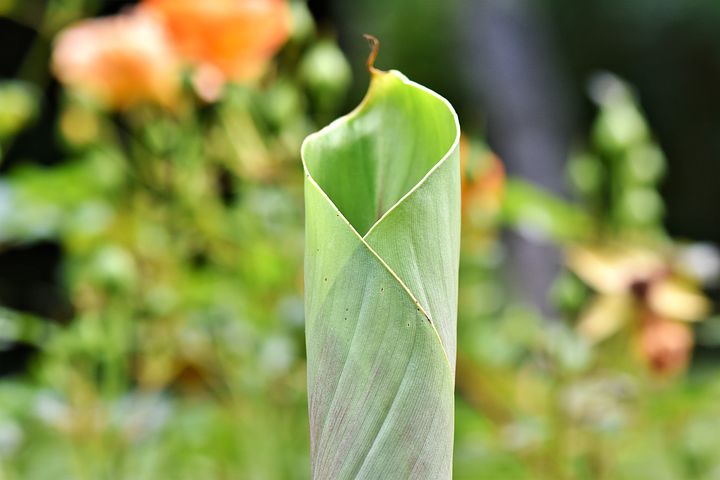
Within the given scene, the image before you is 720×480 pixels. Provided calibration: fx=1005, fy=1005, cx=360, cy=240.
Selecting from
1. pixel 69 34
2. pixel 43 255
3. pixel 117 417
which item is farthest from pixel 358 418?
pixel 43 255

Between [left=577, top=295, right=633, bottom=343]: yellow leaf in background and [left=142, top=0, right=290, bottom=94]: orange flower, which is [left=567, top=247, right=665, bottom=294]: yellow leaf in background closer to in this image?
[left=577, top=295, right=633, bottom=343]: yellow leaf in background

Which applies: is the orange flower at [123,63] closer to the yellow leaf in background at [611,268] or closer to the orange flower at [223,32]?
the orange flower at [223,32]

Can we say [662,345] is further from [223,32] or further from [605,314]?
[223,32]

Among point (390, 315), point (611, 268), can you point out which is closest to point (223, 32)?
point (611, 268)

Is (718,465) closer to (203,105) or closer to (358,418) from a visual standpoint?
(203,105)

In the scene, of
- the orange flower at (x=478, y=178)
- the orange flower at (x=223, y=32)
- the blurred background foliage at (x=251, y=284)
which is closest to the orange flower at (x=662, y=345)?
the blurred background foliage at (x=251, y=284)

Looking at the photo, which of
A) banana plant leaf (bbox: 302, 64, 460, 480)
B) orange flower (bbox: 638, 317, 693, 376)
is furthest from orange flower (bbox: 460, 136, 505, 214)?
banana plant leaf (bbox: 302, 64, 460, 480)
